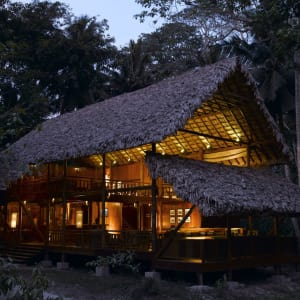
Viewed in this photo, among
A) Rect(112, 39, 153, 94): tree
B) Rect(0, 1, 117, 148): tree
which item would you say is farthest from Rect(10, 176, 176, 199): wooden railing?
Rect(112, 39, 153, 94): tree

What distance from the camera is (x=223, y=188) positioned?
14039 mm

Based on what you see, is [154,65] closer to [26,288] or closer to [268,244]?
[268,244]

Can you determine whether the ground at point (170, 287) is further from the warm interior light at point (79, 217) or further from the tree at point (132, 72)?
the tree at point (132, 72)

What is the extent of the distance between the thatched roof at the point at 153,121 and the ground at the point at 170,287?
159 inches

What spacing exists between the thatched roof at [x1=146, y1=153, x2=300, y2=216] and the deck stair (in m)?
8.00

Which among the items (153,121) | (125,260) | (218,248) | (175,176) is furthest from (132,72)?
(218,248)

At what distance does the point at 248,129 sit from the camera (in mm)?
18781

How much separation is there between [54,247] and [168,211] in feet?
17.0

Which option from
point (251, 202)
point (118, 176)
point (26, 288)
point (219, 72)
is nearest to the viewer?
point (26, 288)

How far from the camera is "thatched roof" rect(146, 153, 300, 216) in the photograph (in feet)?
Result: 43.3

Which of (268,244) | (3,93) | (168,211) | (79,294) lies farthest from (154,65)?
(79,294)

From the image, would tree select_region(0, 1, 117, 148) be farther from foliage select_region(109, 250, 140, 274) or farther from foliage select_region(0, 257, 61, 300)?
foliage select_region(0, 257, 61, 300)

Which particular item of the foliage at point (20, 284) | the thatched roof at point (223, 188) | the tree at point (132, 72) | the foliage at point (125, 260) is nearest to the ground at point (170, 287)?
the foliage at point (125, 260)

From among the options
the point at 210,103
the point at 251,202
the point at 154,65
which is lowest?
the point at 251,202
